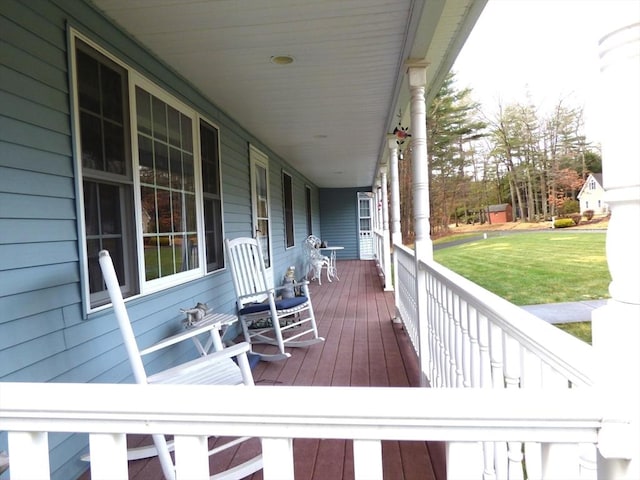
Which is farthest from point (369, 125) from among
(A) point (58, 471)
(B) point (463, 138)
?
(A) point (58, 471)

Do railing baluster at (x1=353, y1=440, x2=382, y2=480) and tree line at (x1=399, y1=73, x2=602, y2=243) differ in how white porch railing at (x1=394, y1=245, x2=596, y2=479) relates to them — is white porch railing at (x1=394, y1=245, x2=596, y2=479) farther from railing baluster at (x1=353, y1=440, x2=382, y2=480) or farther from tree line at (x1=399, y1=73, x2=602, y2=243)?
tree line at (x1=399, y1=73, x2=602, y2=243)

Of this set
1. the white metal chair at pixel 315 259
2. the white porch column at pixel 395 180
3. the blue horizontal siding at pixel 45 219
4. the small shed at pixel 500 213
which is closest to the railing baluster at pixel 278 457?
the blue horizontal siding at pixel 45 219

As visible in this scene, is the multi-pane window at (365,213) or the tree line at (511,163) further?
the multi-pane window at (365,213)

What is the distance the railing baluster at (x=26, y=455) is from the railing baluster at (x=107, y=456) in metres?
0.10

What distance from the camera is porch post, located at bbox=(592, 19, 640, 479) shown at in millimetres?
608

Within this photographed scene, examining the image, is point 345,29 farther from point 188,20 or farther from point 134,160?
point 134,160

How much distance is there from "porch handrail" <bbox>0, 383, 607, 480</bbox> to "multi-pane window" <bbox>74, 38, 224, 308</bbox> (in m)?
1.46

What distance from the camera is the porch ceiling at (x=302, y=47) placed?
214 centimetres

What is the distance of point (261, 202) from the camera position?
5539 mm

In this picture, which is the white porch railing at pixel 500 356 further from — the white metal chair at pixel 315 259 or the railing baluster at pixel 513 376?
the white metal chair at pixel 315 259

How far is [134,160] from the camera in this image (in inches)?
94.8

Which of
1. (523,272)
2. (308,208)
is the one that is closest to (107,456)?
(523,272)

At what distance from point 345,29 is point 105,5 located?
1.36m

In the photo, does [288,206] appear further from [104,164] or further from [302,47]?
[104,164]
